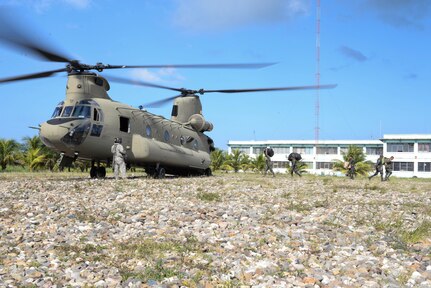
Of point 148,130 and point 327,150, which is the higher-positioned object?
point 327,150

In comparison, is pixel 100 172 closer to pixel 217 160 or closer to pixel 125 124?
pixel 125 124

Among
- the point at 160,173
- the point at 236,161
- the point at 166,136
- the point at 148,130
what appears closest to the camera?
the point at 148,130

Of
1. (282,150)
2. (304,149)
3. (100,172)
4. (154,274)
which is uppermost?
(304,149)

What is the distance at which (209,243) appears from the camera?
7152 mm

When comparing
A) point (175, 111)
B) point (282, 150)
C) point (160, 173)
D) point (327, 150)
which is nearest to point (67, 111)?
point (160, 173)

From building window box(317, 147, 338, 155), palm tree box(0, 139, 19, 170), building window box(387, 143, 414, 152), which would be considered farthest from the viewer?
building window box(317, 147, 338, 155)

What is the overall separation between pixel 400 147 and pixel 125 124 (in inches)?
2731

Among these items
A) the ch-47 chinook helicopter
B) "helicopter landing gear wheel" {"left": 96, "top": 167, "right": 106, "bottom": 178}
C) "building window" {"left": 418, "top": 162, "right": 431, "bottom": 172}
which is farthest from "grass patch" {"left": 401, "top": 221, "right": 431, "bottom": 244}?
"building window" {"left": 418, "top": 162, "right": 431, "bottom": 172}

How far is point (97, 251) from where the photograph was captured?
21.9 ft

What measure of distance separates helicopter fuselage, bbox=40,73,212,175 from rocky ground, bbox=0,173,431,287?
684 centimetres

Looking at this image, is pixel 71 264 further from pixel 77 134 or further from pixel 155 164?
pixel 155 164

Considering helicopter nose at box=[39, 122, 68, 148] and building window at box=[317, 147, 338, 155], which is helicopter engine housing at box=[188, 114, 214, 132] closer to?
helicopter nose at box=[39, 122, 68, 148]

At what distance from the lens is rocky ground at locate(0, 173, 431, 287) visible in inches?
216

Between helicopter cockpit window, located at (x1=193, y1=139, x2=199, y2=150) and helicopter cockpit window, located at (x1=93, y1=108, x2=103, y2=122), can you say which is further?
helicopter cockpit window, located at (x1=193, y1=139, x2=199, y2=150)
